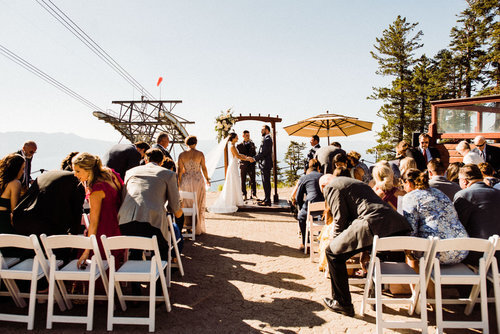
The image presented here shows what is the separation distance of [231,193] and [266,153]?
5.23ft

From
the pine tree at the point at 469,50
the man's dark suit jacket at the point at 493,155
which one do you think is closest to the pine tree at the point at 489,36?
the pine tree at the point at 469,50

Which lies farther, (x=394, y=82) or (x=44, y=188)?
(x=394, y=82)

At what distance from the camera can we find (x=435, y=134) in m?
9.40

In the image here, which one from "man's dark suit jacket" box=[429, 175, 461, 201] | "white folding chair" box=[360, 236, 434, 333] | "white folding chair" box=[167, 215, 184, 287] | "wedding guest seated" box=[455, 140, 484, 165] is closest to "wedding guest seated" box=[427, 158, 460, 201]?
"man's dark suit jacket" box=[429, 175, 461, 201]

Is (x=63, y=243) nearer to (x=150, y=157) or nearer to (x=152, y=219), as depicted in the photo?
(x=152, y=219)

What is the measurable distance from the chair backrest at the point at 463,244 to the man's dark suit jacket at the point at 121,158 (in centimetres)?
465

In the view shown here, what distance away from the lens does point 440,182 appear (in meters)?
4.10

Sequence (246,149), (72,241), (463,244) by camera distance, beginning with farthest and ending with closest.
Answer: (246,149)
(72,241)
(463,244)

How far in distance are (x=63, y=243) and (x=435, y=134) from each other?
32.4ft

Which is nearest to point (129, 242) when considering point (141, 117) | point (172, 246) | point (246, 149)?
point (172, 246)

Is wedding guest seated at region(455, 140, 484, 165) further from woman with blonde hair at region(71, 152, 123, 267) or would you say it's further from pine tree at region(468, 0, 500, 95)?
pine tree at region(468, 0, 500, 95)

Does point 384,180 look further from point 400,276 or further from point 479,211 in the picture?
point 400,276

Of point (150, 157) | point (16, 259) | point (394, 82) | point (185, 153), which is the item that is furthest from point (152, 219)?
point (394, 82)

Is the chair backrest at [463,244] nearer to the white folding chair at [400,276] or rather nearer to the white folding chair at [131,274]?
the white folding chair at [400,276]
